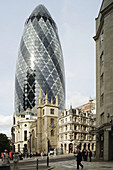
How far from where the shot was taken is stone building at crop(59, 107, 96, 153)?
279 ft

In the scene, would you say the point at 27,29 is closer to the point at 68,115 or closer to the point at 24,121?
the point at 24,121

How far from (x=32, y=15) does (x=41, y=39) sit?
2310 centimetres

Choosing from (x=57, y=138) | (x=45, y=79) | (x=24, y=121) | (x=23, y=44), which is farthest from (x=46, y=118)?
(x=23, y=44)

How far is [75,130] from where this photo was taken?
85688mm

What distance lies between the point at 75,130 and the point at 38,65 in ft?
251

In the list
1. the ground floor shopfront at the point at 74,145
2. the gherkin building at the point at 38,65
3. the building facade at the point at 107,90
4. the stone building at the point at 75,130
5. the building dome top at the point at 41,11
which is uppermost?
the building dome top at the point at 41,11

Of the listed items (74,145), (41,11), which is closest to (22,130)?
(74,145)

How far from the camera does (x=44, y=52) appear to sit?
15950 centimetres

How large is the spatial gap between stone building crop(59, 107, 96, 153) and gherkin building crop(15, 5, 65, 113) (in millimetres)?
58199

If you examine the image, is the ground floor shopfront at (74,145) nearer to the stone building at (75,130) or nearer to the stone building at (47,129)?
the stone building at (75,130)

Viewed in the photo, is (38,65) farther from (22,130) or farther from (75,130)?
(75,130)

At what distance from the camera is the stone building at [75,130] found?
84938 millimetres

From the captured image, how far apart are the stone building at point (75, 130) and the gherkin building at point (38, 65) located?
191ft

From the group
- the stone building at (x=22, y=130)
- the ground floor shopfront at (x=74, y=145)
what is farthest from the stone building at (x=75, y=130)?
the stone building at (x=22, y=130)
